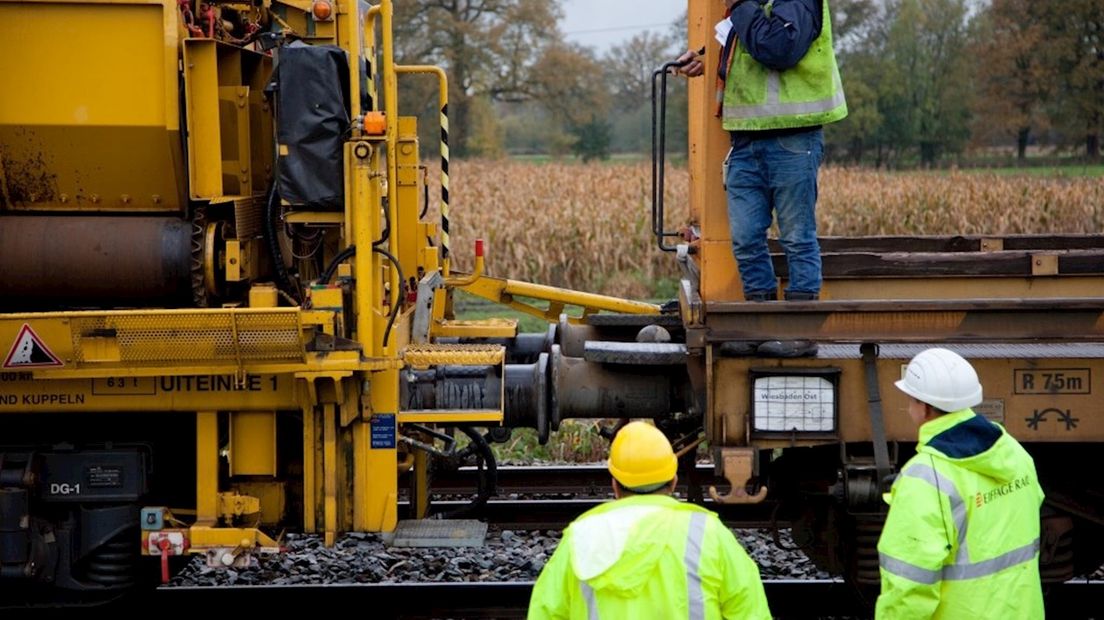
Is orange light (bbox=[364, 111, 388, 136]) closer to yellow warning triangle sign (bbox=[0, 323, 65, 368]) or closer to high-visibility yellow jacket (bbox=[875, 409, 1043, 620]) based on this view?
yellow warning triangle sign (bbox=[0, 323, 65, 368])

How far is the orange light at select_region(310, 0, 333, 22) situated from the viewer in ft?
20.8

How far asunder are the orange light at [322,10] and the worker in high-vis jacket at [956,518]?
350cm

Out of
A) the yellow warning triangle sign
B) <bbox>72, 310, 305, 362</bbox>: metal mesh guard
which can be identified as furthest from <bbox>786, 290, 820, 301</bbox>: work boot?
the yellow warning triangle sign

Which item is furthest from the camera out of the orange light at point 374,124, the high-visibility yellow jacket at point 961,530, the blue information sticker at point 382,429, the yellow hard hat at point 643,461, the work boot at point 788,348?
the blue information sticker at point 382,429

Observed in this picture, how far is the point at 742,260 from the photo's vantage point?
621cm

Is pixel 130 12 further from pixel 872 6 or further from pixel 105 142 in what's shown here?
pixel 872 6

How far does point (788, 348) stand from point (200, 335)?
254 cm

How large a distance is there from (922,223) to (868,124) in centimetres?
2554

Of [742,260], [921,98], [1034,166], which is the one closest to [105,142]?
[742,260]

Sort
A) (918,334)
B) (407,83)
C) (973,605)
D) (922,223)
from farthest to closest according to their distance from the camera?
(407,83)
(922,223)
(918,334)
(973,605)

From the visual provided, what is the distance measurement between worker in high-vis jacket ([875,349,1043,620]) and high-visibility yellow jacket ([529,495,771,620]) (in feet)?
1.94

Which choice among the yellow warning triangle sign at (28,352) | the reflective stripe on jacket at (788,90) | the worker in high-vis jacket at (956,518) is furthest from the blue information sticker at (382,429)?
the worker in high-vis jacket at (956,518)

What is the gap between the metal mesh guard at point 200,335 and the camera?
18.7 feet

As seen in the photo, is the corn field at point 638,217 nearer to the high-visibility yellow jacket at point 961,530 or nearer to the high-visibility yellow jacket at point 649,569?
the high-visibility yellow jacket at point 961,530
